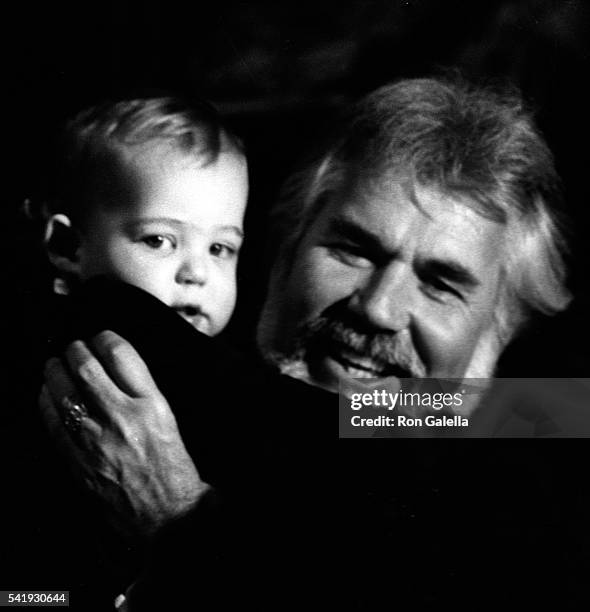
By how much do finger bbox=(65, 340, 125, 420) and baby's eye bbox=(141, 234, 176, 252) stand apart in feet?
0.65

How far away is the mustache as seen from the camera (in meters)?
1.49

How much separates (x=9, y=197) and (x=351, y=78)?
0.62m

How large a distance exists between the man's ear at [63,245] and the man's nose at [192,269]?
0.18 meters

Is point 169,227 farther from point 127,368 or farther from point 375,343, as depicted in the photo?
point 375,343

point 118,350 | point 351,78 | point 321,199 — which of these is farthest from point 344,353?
point 351,78

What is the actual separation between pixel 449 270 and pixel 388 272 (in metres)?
0.10

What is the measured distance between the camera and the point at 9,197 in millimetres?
1576

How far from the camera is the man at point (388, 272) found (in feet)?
4.76

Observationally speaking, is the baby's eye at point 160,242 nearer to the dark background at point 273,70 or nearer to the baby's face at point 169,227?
the baby's face at point 169,227

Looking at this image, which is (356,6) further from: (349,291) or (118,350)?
(118,350)

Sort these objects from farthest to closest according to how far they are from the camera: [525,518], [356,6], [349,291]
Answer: [356,6] < [349,291] < [525,518]

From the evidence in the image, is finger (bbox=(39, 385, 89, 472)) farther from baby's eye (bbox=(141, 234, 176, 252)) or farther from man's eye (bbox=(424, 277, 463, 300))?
man's eye (bbox=(424, 277, 463, 300))

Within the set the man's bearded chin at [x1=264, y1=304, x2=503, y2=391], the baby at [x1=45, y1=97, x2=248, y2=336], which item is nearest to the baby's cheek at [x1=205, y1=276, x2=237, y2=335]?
the baby at [x1=45, y1=97, x2=248, y2=336]

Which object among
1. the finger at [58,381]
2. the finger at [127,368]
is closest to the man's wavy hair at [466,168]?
the finger at [127,368]
